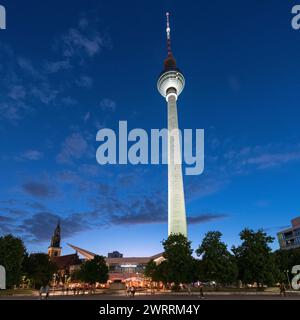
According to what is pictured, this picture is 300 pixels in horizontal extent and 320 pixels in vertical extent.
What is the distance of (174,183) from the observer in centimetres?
10456

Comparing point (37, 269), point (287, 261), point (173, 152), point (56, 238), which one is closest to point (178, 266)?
point (287, 261)

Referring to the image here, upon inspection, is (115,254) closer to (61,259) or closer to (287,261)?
(61,259)

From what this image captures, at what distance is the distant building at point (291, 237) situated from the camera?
368ft

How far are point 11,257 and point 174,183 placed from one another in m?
59.1

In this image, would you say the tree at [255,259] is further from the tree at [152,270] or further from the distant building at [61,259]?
the distant building at [61,259]

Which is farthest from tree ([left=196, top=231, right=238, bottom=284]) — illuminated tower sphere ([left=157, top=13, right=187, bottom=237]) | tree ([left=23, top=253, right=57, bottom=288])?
tree ([left=23, top=253, right=57, bottom=288])

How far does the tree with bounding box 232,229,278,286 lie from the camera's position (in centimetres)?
4786

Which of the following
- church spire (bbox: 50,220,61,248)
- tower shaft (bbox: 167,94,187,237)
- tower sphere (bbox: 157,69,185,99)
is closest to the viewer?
tower shaft (bbox: 167,94,187,237)

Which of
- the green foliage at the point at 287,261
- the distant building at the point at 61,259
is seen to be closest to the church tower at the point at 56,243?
the distant building at the point at 61,259

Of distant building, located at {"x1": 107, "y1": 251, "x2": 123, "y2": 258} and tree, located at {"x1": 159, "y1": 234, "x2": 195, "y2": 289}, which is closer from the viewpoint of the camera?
tree, located at {"x1": 159, "y1": 234, "x2": 195, "y2": 289}

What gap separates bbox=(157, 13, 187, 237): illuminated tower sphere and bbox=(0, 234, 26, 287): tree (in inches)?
1716

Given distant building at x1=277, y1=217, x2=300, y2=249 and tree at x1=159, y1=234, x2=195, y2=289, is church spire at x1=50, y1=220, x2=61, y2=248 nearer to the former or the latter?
distant building at x1=277, y1=217, x2=300, y2=249

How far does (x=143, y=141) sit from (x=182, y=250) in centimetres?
2217
